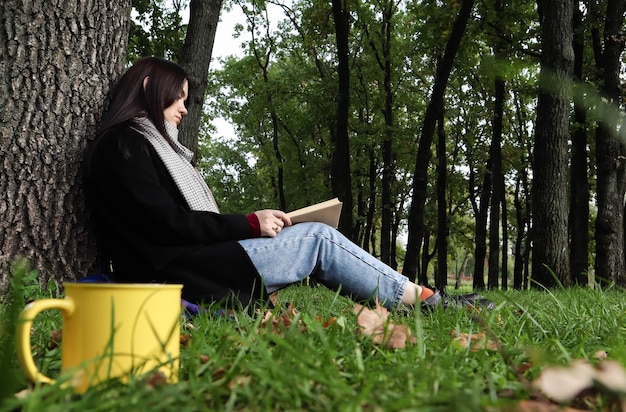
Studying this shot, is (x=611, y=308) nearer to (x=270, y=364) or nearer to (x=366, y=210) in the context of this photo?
(x=270, y=364)

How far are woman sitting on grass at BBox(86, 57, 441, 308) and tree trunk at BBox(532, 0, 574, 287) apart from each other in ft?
15.9

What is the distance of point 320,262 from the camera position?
10.4 feet

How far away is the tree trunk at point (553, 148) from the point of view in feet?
24.5

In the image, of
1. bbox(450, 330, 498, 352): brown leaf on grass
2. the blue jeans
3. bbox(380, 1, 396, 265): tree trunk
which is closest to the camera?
bbox(450, 330, 498, 352): brown leaf on grass

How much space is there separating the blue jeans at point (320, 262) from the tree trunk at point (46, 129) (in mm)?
1126

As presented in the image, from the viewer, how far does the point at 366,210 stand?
2328cm

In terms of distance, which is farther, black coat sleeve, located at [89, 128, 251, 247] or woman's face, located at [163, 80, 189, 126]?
woman's face, located at [163, 80, 189, 126]

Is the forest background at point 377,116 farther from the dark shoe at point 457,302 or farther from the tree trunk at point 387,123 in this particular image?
the dark shoe at point 457,302

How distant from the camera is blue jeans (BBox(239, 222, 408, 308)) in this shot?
3115 mm

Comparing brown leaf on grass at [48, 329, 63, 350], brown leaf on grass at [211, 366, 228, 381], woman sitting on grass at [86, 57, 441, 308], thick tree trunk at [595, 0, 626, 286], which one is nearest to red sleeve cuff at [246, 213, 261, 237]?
woman sitting on grass at [86, 57, 441, 308]

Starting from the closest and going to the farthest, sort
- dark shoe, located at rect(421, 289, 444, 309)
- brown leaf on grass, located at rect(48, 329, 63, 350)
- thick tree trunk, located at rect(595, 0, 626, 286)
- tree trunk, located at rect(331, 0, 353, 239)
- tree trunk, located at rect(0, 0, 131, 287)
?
brown leaf on grass, located at rect(48, 329, 63, 350) < dark shoe, located at rect(421, 289, 444, 309) < tree trunk, located at rect(0, 0, 131, 287) < thick tree trunk, located at rect(595, 0, 626, 286) < tree trunk, located at rect(331, 0, 353, 239)

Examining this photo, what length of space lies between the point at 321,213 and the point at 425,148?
8410 millimetres

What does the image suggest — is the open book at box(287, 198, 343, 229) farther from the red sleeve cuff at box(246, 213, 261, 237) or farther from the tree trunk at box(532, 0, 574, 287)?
the tree trunk at box(532, 0, 574, 287)

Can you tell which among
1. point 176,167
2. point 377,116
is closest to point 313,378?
point 176,167
